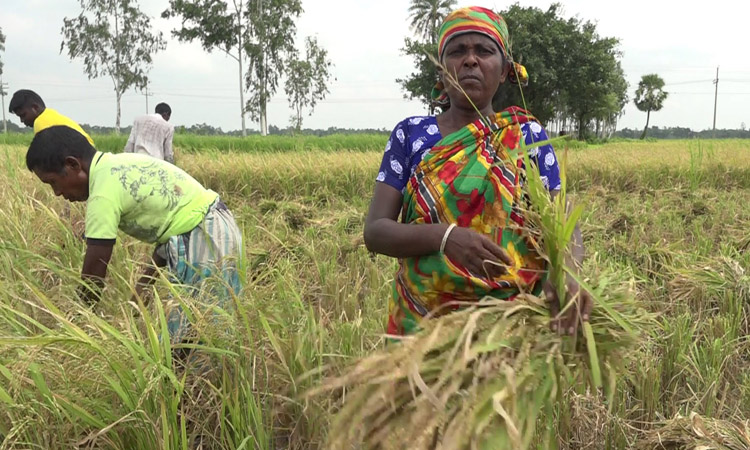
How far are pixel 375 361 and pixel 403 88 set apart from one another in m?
31.3

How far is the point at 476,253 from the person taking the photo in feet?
3.28

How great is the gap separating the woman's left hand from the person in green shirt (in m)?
1.17

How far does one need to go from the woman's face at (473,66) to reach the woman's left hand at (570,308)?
522 millimetres

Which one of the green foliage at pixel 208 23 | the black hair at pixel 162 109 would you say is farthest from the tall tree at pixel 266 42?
the black hair at pixel 162 109

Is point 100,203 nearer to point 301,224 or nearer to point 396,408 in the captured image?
point 396,408

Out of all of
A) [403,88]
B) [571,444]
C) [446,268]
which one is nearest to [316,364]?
[446,268]

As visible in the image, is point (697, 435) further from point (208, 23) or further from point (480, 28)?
point (208, 23)

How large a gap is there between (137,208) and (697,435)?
1940mm

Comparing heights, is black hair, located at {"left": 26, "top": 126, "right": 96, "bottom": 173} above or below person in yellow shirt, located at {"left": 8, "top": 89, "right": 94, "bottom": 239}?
below

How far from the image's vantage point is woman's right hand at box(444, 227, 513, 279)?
3.22ft

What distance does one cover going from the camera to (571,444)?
1.62m

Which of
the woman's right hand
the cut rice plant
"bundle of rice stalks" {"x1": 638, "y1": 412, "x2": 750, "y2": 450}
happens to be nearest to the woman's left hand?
the cut rice plant

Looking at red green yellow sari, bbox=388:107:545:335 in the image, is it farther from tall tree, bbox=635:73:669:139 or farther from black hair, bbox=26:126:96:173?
tall tree, bbox=635:73:669:139

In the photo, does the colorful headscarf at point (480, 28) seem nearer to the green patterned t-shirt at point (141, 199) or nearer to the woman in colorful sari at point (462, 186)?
the woman in colorful sari at point (462, 186)
